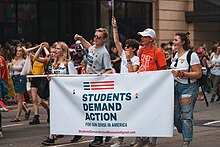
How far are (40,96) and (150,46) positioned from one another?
4341mm

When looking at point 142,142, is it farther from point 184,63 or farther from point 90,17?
point 90,17

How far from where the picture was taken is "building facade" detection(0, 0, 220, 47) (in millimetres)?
24569

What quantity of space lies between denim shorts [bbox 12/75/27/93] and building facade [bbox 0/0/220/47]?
10.2m

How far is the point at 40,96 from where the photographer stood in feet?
42.2

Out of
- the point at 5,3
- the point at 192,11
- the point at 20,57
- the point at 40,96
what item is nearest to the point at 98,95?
the point at 40,96

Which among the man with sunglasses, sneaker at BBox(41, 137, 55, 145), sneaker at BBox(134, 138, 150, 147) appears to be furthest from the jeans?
sneaker at BBox(41, 137, 55, 145)

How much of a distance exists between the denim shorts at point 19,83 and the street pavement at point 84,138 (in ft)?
2.59

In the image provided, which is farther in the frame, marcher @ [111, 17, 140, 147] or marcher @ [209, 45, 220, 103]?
marcher @ [209, 45, 220, 103]

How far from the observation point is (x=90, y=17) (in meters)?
25.9

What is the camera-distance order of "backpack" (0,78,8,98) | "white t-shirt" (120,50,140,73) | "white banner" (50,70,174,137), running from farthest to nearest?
1. "backpack" (0,78,8,98)
2. "white t-shirt" (120,50,140,73)
3. "white banner" (50,70,174,137)

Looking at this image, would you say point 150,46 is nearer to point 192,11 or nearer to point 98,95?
point 98,95

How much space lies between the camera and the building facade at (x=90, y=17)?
2457cm

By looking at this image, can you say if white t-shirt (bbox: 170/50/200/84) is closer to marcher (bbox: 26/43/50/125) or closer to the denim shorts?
marcher (bbox: 26/43/50/125)

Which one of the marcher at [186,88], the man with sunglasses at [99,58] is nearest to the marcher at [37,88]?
the man with sunglasses at [99,58]
